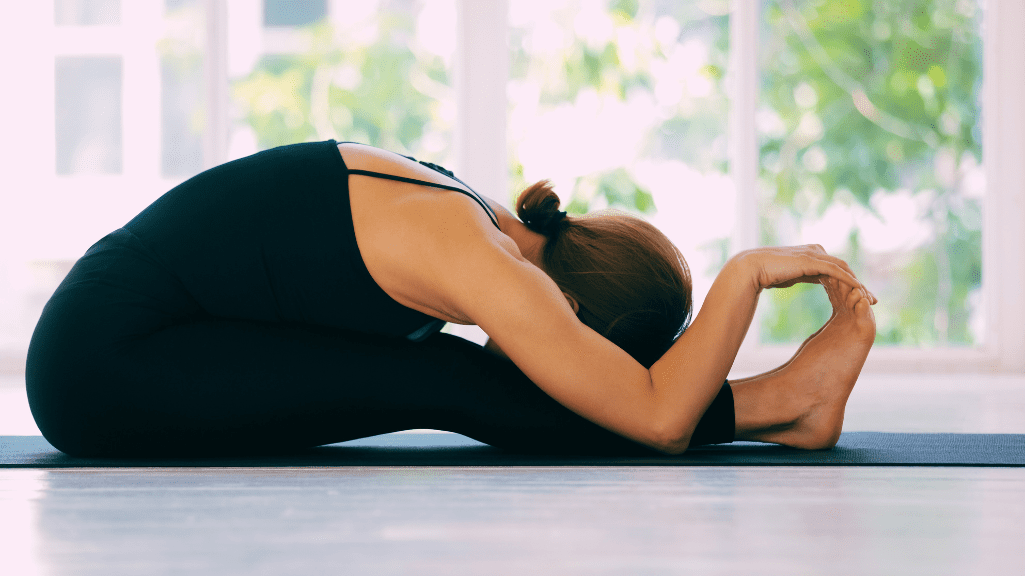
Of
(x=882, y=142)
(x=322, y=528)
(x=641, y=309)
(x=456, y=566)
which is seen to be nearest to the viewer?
(x=456, y=566)

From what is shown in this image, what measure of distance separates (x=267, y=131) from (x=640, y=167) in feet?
5.35

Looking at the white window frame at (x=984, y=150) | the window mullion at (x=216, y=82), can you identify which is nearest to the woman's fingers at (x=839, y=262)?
the white window frame at (x=984, y=150)

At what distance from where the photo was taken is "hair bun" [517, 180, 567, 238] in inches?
49.9

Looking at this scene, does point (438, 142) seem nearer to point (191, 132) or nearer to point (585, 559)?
point (191, 132)

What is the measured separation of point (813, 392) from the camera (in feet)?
4.37

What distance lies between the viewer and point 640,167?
363 centimetres

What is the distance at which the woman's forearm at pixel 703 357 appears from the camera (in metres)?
1.15

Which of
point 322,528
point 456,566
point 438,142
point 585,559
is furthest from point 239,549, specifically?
point 438,142

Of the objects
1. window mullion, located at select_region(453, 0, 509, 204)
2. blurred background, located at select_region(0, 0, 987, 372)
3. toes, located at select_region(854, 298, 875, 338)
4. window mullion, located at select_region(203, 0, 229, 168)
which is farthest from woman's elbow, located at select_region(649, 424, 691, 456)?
window mullion, located at select_region(203, 0, 229, 168)

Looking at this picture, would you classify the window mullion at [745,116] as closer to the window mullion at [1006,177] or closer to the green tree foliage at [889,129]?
the green tree foliage at [889,129]

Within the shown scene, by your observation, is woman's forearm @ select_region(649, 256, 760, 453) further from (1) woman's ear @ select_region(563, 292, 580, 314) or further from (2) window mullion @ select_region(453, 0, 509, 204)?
(2) window mullion @ select_region(453, 0, 509, 204)

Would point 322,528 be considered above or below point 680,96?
below

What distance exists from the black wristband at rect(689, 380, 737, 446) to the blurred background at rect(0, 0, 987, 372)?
2.26 metres

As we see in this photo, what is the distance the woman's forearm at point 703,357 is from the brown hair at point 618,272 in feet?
0.20
